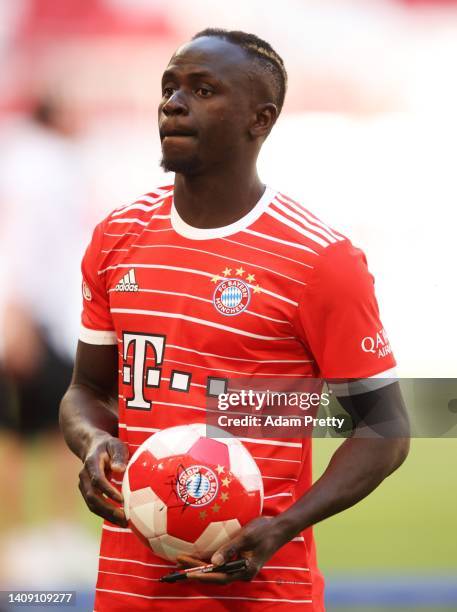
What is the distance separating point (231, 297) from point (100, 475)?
383 mm

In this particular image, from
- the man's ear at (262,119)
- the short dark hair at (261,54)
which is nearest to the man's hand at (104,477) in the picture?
the man's ear at (262,119)

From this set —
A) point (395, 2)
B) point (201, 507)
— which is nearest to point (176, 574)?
point (201, 507)

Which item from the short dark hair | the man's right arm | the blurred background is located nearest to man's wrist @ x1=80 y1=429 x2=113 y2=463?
the man's right arm

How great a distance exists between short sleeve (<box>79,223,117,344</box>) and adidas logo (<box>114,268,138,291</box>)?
8cm

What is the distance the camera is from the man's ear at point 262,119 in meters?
2.31

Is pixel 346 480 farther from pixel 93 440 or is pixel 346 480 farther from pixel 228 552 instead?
pixel 93 440

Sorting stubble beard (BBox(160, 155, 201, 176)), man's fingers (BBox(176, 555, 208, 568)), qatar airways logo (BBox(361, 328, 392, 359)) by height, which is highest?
stubble beard (BBox(160, 155, 201, 176))

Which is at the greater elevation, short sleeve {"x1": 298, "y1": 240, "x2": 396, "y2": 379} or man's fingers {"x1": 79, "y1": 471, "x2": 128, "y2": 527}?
short sleeve {"x1": 298, "y1": 240, "x2": 396, "y2": 379}

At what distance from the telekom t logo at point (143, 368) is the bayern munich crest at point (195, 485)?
22 cm

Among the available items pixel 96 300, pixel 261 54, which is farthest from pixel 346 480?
pixel 261 54

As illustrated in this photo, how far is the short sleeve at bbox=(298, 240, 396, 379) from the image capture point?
2105mm

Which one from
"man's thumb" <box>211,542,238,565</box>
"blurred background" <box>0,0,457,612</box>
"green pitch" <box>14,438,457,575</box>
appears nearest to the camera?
"man's thumb" <box>211,542,238,565</box>

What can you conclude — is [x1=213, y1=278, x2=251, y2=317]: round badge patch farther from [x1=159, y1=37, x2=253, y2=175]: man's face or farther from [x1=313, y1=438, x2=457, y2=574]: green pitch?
[x1=313, y1=438, x2=457, y2=574]: green pitch

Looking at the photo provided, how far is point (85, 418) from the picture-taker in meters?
2.29
